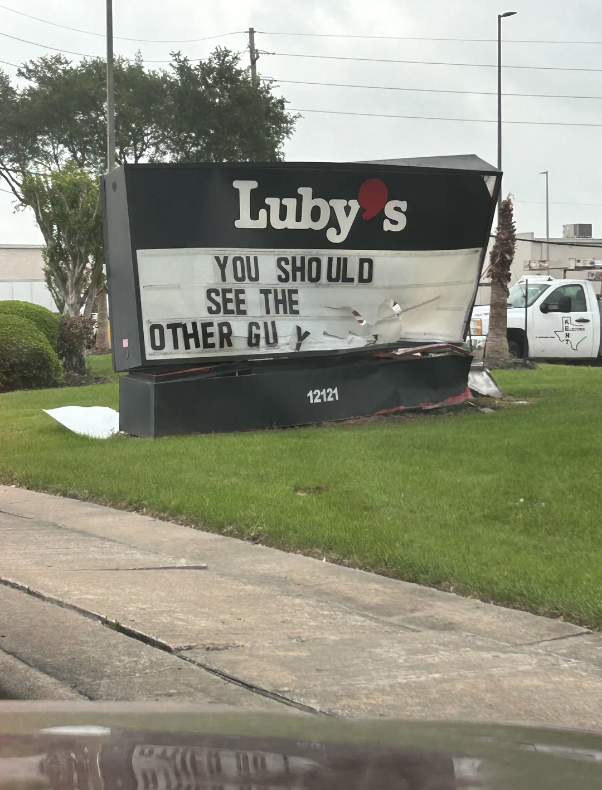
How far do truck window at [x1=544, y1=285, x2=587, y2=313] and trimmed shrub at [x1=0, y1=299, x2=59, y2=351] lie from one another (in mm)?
11206

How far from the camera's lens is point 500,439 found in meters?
10.7

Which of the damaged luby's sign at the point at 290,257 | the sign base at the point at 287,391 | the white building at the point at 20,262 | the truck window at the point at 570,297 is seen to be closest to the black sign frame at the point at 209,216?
the damaged luby's sign at the point at 290,257

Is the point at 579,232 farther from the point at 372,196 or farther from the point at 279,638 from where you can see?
the point at 279,638

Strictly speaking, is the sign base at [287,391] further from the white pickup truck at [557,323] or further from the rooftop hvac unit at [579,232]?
the rooftop hvac unit at [579,232]

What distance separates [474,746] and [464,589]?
3585 mm

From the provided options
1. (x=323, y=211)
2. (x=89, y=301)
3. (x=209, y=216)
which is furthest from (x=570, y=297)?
(x=89, y=301)

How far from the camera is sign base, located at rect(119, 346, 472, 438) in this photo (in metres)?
12.0

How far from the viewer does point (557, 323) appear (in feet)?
69.1

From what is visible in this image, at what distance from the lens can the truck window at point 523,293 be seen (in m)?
21.3

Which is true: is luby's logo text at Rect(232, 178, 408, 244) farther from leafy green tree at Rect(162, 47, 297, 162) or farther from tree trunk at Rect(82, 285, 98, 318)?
leafy green tree at Rect(162, 47, 297, 162)

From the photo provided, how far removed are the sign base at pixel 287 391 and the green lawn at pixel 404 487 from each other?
17.6 inches

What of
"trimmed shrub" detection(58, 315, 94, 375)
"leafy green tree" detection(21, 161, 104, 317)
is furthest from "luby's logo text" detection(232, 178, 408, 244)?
"leafy green tree" detection(21, 161, 104, 317)

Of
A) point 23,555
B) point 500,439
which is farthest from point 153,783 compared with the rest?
point 500,439

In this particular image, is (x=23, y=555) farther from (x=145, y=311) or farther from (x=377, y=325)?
(x=377, y=325)
